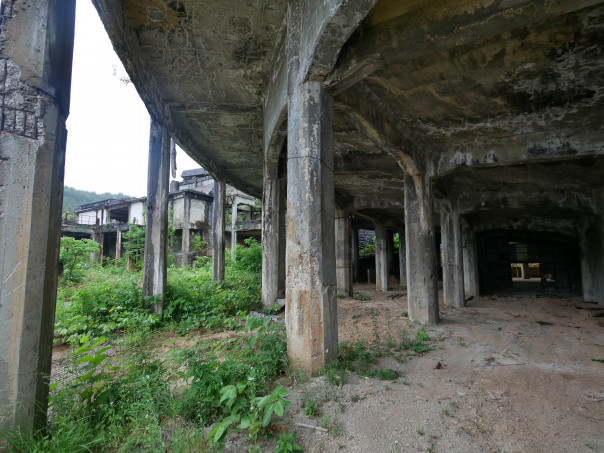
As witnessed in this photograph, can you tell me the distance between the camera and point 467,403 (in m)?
2.99

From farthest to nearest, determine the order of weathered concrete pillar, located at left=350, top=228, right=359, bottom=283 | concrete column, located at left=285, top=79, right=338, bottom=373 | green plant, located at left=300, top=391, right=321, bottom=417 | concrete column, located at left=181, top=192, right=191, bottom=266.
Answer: concrete column, located at left=181, top=192, right=191, bottom=266
weathered concrete pillar, located at left=350, top=228, right=359, bottom=283
concrete column, located at left=285, top=79, right=338, bottom=373
green plant, located at left=300, top=391, right=321, bottom=417

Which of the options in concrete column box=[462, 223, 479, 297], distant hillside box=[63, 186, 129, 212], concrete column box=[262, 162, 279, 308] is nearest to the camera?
concrete column box=[262, 162, 279, 308]

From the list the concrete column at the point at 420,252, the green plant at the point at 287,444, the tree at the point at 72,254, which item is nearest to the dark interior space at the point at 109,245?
the tree at the point at 72,254

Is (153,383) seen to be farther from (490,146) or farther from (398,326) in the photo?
(490,146)

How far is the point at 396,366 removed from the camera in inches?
158

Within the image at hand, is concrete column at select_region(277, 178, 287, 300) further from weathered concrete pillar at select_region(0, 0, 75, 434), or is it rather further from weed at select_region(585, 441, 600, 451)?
weed at select_region(585, 441, 600, 451)

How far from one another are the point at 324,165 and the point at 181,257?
20604mm

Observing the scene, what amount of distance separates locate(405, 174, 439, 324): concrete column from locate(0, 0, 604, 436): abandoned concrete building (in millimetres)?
34

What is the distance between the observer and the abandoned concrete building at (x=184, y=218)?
2230 cm

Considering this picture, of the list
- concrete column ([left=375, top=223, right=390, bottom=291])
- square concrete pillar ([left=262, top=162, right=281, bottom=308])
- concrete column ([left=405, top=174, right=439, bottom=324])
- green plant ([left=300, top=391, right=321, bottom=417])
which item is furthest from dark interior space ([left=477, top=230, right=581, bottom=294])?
green plant ([left=300, top=391, right=321, bottom=417])

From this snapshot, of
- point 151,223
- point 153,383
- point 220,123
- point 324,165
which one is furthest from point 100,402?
point 220,123

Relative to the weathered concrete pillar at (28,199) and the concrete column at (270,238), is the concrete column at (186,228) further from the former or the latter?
the weathered concrete pillar at (28,199)

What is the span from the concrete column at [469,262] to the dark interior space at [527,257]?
7.00 ft

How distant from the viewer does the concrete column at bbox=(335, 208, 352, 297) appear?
470 inches
